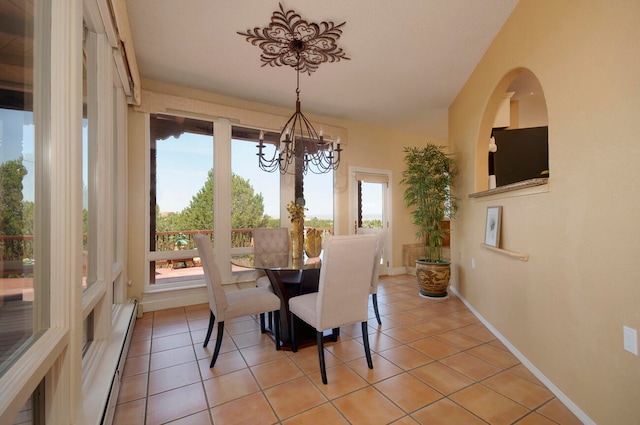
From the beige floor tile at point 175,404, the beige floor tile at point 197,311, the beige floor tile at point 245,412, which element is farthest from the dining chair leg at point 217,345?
the beige floor tile at point 197,311

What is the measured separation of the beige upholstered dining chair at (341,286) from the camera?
192 centimetres

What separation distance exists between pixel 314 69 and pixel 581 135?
2.45m

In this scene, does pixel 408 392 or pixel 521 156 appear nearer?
pixel 408 392

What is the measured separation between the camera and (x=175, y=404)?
1.73 metres

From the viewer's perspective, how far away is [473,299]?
3.35m

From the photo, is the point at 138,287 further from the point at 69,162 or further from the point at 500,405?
the point at 500,405

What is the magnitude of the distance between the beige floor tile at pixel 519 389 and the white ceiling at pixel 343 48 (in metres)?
2.88

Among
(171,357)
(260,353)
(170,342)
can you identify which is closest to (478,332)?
(260,353)

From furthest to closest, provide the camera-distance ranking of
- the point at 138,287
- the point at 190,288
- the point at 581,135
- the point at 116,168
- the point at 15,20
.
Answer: the point at 190,288, the point at 138,287, the point at 116,168, the point at 581,135, the point at 15,20

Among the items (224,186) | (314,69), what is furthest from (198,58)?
(224,186)

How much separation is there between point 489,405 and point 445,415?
327mm

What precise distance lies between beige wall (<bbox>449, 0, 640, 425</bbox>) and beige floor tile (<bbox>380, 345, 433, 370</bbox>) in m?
0.79

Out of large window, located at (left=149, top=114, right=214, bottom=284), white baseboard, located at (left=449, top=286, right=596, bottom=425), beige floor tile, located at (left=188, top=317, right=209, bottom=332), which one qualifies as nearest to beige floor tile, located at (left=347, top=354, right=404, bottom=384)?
white baseboard, located at (left=449, top=286, right=596, bottom=425)

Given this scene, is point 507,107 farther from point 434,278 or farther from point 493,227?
point 434,278
